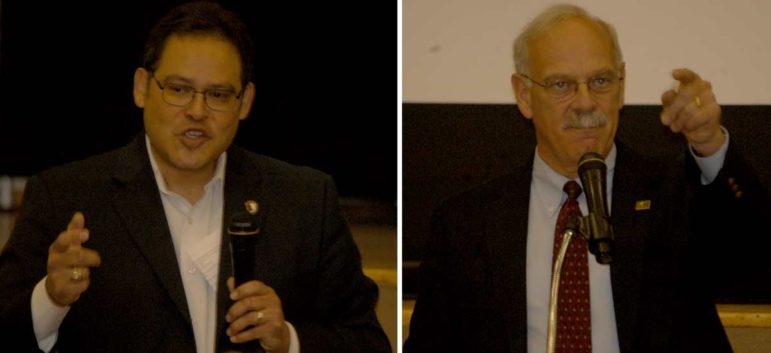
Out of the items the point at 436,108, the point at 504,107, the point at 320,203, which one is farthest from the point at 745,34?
the point at 320,203

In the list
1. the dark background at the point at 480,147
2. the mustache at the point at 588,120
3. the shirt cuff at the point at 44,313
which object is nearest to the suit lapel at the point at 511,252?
the dark background at the point at 480,147

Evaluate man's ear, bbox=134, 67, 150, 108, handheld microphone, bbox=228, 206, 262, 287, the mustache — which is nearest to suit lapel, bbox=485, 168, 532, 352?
the mustache

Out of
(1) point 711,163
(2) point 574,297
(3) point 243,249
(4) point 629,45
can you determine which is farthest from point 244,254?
(4) point 629,45

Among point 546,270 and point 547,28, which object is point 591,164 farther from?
point 547,28

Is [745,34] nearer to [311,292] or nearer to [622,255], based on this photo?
[622,255]

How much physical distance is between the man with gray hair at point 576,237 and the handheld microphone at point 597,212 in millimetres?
555

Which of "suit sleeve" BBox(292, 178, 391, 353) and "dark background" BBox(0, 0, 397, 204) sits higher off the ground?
"dark background" BBox(0, 0, 397, 204)

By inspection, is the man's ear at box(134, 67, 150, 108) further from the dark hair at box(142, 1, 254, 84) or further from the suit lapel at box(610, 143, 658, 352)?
the suit lapel at box(610, 143, 658, 352)

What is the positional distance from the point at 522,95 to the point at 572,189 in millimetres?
340

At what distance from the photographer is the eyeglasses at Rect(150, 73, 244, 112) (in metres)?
2.44

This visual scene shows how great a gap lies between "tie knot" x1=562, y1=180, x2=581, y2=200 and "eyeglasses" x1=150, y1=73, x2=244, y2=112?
92 centimetres

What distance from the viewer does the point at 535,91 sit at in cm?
263

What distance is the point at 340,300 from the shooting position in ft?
8.34

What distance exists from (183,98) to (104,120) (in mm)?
266
